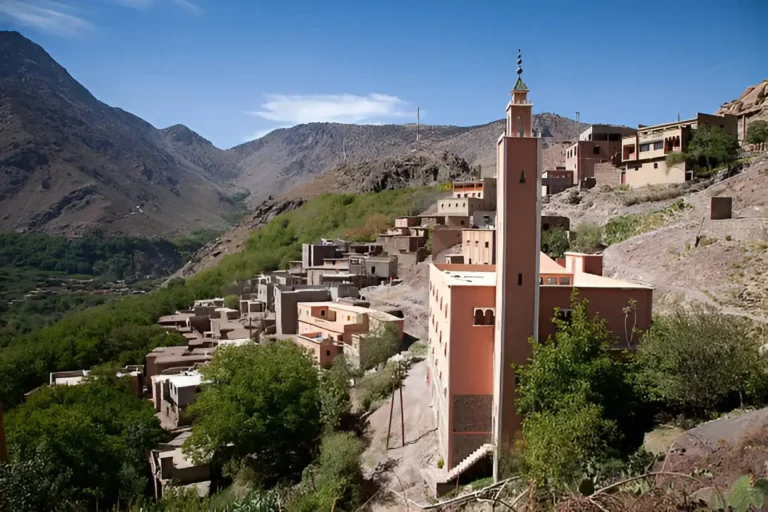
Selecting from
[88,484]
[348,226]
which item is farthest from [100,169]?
[88,484]

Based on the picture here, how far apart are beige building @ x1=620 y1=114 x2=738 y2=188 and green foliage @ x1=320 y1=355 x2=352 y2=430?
1853 cm

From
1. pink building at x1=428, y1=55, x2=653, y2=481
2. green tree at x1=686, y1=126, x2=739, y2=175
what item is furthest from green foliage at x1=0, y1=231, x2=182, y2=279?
pink building at x1=428, y1=55, x2=653, y2=481

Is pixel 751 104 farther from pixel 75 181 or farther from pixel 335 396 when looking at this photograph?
pixel 75 181

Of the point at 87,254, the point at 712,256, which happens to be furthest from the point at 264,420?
the point at 87,254

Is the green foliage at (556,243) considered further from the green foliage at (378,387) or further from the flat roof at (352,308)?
the green foliage at (378,387)

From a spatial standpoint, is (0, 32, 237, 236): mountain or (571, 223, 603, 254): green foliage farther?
(0, 32, 237, 236): mountain

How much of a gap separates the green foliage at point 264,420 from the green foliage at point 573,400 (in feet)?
24.1

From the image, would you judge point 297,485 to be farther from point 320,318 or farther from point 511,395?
point 320,318

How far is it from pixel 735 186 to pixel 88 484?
967 inches

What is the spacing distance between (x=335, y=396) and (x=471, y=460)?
6593mm

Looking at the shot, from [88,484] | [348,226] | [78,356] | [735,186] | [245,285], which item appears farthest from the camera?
[348,226]

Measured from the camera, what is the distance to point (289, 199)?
266ft

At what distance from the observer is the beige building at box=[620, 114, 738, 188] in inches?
1104

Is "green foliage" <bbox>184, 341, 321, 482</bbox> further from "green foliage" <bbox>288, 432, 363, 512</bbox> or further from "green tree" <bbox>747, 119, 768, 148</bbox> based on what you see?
"green tree" <bbox>747, 119, 768, 148</bbox>
